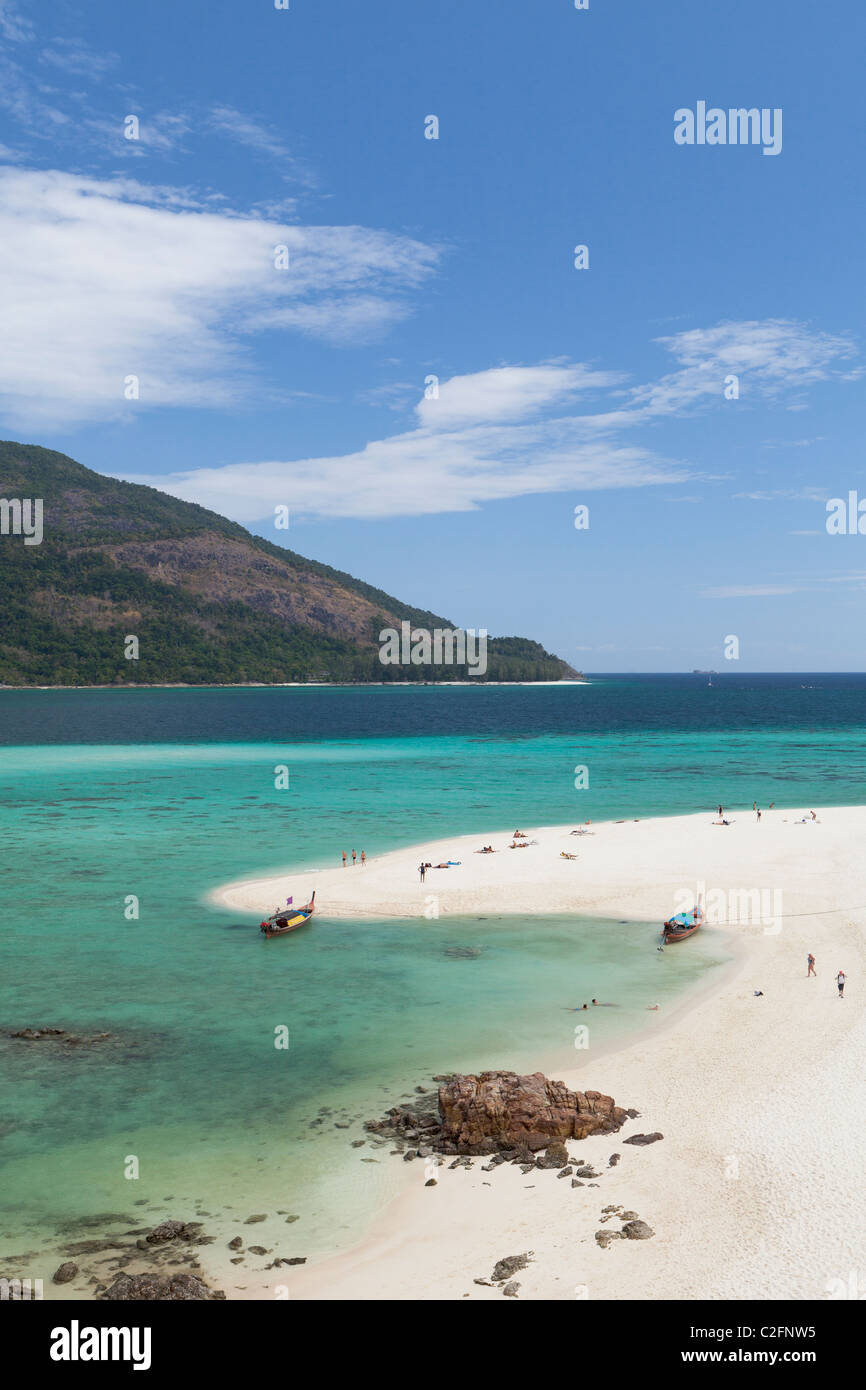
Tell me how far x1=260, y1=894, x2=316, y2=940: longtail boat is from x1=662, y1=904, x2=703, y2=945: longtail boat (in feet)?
56.8

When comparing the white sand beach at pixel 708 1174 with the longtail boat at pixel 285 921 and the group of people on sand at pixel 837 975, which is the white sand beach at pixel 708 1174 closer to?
the group of people on sand at pixel 837 975

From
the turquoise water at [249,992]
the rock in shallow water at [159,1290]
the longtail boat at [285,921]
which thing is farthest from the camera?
the longtail boat at [285,921]

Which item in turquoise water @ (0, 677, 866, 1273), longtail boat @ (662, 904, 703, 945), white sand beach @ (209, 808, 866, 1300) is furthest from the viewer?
longtail boat @ (662, 904, 703, 945)

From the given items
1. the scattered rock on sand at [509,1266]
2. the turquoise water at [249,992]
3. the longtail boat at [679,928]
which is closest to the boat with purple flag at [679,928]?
the longtail boat at [679,928]

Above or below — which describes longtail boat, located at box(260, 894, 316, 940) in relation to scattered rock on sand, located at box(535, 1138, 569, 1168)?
above

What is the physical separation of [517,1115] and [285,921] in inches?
859

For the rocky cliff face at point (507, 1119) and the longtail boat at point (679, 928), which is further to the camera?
the longtail boat at point (679, 928)

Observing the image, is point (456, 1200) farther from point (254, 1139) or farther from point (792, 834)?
point (792, 834)

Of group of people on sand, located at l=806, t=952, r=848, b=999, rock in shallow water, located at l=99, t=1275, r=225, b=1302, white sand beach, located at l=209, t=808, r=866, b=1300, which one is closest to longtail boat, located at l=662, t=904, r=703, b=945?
white sand beach, located at l=209, t=808, r=866, b=1300

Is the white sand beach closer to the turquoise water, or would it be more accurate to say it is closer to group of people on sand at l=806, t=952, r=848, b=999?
group of people on sand at l=806, t=952, r=848, b=999

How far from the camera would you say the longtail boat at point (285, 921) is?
41.8 meters

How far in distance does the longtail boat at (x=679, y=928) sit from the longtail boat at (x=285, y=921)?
17327mm

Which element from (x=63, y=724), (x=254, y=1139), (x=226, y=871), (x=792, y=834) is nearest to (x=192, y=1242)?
(x=254, y=1139)

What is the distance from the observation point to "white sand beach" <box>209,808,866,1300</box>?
664 inches
